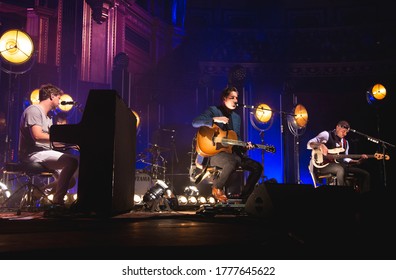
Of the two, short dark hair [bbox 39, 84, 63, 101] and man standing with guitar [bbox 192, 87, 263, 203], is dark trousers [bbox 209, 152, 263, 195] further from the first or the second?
short dark hair [bbox 39, 84, 63, 101]

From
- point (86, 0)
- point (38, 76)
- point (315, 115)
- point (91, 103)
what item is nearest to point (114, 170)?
point (91, 103)

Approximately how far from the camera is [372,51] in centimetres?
1102

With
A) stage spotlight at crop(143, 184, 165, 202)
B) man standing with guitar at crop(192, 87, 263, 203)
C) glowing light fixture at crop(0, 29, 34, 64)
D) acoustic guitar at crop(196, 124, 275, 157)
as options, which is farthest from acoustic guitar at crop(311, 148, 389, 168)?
glowing light fixture at crop(0, 29, 34, 64)

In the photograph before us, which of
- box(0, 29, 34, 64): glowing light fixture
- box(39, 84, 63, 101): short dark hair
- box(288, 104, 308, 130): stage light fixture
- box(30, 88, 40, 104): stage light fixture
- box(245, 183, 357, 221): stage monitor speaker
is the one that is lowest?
box(245, 183, 357, 221): stage monitor speaker

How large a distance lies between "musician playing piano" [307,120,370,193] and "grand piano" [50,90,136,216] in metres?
4.54

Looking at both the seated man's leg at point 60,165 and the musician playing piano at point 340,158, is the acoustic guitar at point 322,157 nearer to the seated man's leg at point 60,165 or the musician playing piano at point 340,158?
the musician playing piano at point 340,158

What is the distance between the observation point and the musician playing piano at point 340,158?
6.43 meters

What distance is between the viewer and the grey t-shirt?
4086 mm

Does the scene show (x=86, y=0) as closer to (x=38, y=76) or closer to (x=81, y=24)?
(x=81, y=24)

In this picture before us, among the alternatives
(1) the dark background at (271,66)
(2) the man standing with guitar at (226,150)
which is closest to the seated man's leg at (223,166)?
(2) the man standing with guitar at (226,150)

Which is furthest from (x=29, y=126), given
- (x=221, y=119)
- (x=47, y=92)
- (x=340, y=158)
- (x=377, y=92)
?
(x=377, y=92)

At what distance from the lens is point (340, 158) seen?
6.93 m

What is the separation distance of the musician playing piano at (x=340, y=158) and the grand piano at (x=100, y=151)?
4.54 m

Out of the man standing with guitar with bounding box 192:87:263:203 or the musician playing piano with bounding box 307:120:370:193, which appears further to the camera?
the musician playing piano with bounding box 307:120:370:193
